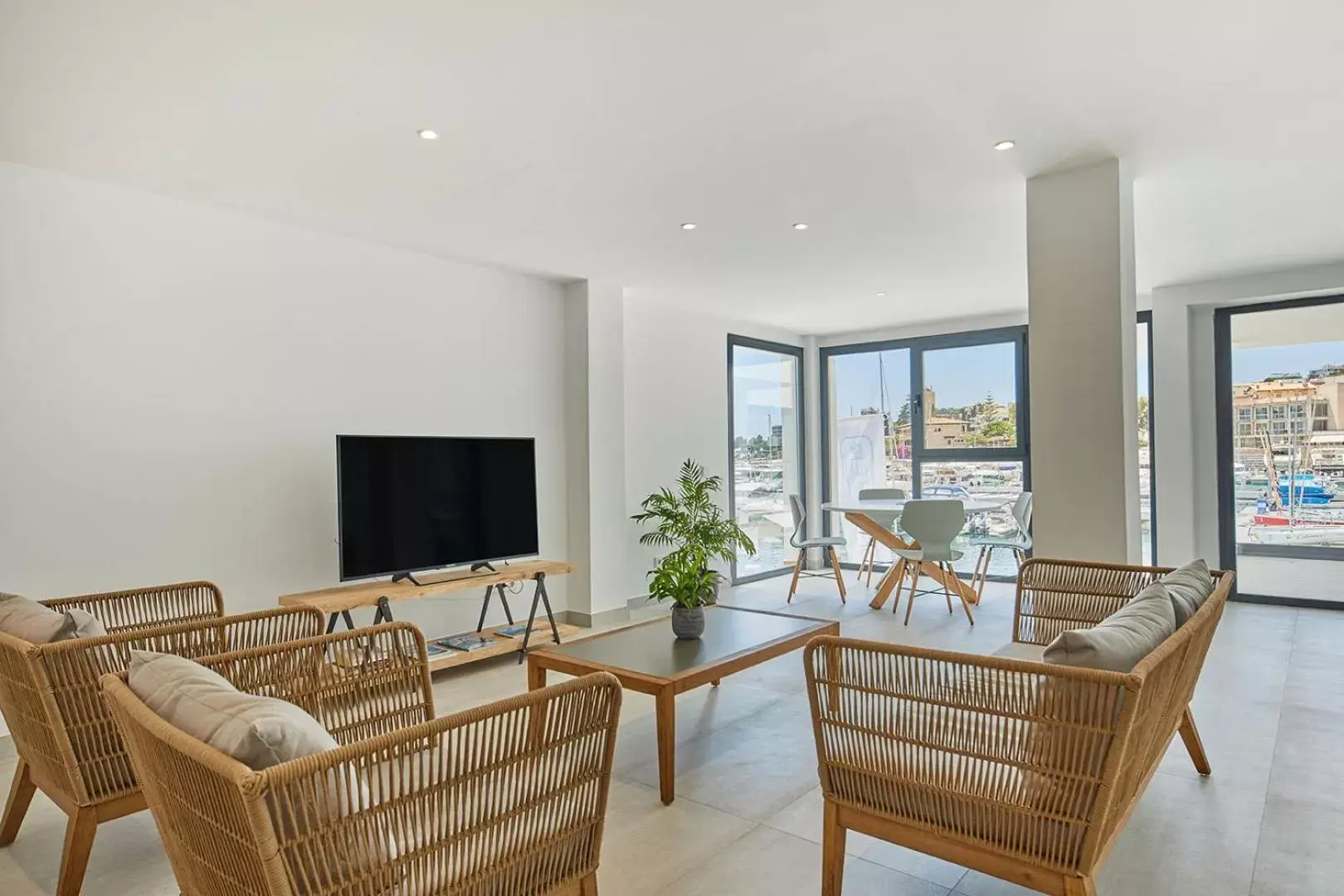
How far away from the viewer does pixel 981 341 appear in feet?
23.5

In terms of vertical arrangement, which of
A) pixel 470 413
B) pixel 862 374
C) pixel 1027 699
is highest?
pixel 862 374

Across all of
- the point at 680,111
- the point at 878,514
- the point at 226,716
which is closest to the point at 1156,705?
the point at 226,716

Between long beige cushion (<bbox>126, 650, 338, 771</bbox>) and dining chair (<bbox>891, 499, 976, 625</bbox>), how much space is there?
188 inches

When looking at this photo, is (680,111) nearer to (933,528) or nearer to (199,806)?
(199,806)

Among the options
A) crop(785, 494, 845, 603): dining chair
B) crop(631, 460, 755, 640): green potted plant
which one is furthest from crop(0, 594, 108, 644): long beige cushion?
crop(785, 494, 845, 603): dining chair

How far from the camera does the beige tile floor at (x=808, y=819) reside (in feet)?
6.91

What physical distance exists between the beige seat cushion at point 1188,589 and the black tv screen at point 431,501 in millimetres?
3356

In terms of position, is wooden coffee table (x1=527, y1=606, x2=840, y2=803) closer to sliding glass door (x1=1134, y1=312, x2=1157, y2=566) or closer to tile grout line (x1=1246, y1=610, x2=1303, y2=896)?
tile grout line (x1=1246, y1=610, x2=1303, y2=896)

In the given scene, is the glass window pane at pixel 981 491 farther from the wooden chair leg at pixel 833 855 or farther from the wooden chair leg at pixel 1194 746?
the wooden chair leg at pixel 833 855

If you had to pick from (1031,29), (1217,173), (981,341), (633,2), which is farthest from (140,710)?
(981,341)

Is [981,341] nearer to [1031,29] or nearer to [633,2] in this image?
[1031,29]

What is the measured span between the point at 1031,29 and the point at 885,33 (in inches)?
16.4

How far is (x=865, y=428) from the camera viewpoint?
7895mm

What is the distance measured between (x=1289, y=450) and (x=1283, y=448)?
4 cm
